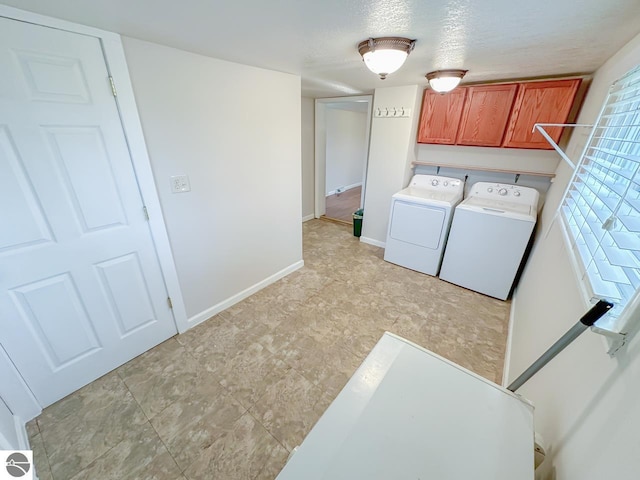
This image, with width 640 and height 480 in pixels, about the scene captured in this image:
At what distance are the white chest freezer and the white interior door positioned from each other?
1667 mm

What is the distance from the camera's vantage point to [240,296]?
254 cm

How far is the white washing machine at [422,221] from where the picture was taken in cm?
281

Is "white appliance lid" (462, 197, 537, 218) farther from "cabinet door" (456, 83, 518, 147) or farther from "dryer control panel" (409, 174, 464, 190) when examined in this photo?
"cabinet door" (456, 83, 518, 147)

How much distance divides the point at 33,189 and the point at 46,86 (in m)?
0.52

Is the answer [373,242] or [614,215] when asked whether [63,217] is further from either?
[373,242]

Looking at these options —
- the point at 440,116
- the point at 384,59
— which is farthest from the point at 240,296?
the point at 440,116

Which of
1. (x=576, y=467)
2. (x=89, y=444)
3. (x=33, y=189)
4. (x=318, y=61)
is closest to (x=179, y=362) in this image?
(x=89, y=444)

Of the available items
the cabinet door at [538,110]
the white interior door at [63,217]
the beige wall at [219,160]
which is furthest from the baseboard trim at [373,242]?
the white interior door at [63,217]

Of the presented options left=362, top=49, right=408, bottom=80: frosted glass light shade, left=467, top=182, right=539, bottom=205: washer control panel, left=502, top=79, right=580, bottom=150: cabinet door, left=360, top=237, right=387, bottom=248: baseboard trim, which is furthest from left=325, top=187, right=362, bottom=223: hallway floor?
left=362, top=49, right=408, bottom=80: frosted glass light shade

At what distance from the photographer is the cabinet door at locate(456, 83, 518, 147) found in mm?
2426

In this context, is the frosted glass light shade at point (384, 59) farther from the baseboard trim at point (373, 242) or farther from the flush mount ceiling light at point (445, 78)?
the baseboard trim at point (373, 242)

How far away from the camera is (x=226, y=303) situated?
242 cm

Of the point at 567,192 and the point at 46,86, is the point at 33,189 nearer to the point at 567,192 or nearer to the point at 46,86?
the point at 46,86

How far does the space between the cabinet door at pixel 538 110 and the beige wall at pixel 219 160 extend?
6.88 ft
